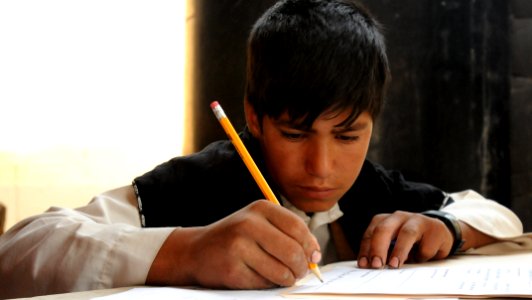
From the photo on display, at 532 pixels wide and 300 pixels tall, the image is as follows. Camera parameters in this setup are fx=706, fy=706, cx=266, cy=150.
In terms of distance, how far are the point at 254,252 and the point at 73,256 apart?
20 cm

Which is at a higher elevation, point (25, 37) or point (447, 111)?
point (25, 37)

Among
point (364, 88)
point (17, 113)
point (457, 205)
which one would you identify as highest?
point (364, 88)

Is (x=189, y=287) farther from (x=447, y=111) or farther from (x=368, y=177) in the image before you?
(x=447, y=111)

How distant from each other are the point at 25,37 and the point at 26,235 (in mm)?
663

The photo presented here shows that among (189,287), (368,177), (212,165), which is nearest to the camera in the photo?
(189,287)

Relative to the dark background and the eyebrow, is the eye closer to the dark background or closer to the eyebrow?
the eyebrow

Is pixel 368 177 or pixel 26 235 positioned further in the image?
pixel 368 177

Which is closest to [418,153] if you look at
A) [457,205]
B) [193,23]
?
[457,205]

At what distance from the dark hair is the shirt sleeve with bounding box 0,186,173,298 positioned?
269 millimetres

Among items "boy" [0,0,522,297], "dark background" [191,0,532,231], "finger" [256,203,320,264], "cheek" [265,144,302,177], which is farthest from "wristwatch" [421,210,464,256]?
"dark background" [191,0,532,231]

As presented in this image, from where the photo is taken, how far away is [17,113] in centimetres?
136

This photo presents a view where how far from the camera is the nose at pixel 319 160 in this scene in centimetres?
90

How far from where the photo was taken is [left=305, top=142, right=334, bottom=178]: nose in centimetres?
90

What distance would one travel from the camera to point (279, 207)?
71 centimetres
